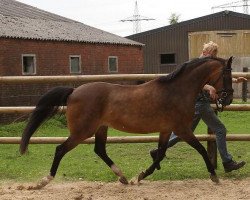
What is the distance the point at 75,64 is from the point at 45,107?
18.6 meters

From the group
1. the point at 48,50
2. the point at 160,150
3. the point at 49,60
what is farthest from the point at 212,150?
the point at 49,60

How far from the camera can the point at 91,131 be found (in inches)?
251

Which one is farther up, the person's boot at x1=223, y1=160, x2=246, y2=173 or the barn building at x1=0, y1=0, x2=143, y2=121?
the barn building at x1=0, y1=0, x2=143, y2=121

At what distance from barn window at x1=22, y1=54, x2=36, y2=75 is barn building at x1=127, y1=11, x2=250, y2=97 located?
37.0 feet

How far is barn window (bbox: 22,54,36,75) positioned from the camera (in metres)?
21.5

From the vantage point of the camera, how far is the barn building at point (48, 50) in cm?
1958

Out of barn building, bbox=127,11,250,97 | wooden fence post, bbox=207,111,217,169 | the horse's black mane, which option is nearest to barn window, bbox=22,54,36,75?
barn building, bbox=127,11,250,97

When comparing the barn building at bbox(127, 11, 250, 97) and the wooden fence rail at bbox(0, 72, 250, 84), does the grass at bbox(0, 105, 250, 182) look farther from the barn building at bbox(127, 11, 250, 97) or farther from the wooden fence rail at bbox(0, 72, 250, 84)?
the barn building at bbox(127, 11, 250, 97)

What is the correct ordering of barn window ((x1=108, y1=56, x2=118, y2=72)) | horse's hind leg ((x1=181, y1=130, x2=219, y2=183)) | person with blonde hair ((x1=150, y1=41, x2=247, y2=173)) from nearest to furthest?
horse's hind leg ((x1=181, y1=130, x2=219, y2=183)) < person with blonde hair ((x1=150, y1=41, x2=247, y2=173)) < barn window ((x1=108, y1=56, x2=118, y2=72))

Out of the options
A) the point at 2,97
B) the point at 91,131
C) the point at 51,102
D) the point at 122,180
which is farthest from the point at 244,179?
the point at 2,97

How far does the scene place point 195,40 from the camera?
31094 mm

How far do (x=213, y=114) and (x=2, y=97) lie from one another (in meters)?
10.4

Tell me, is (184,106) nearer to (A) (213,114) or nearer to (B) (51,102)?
(A) (213,114)

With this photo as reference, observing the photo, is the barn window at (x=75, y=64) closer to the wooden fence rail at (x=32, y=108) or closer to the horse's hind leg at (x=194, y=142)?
the wooden fence rail at (x=32, y=108)
